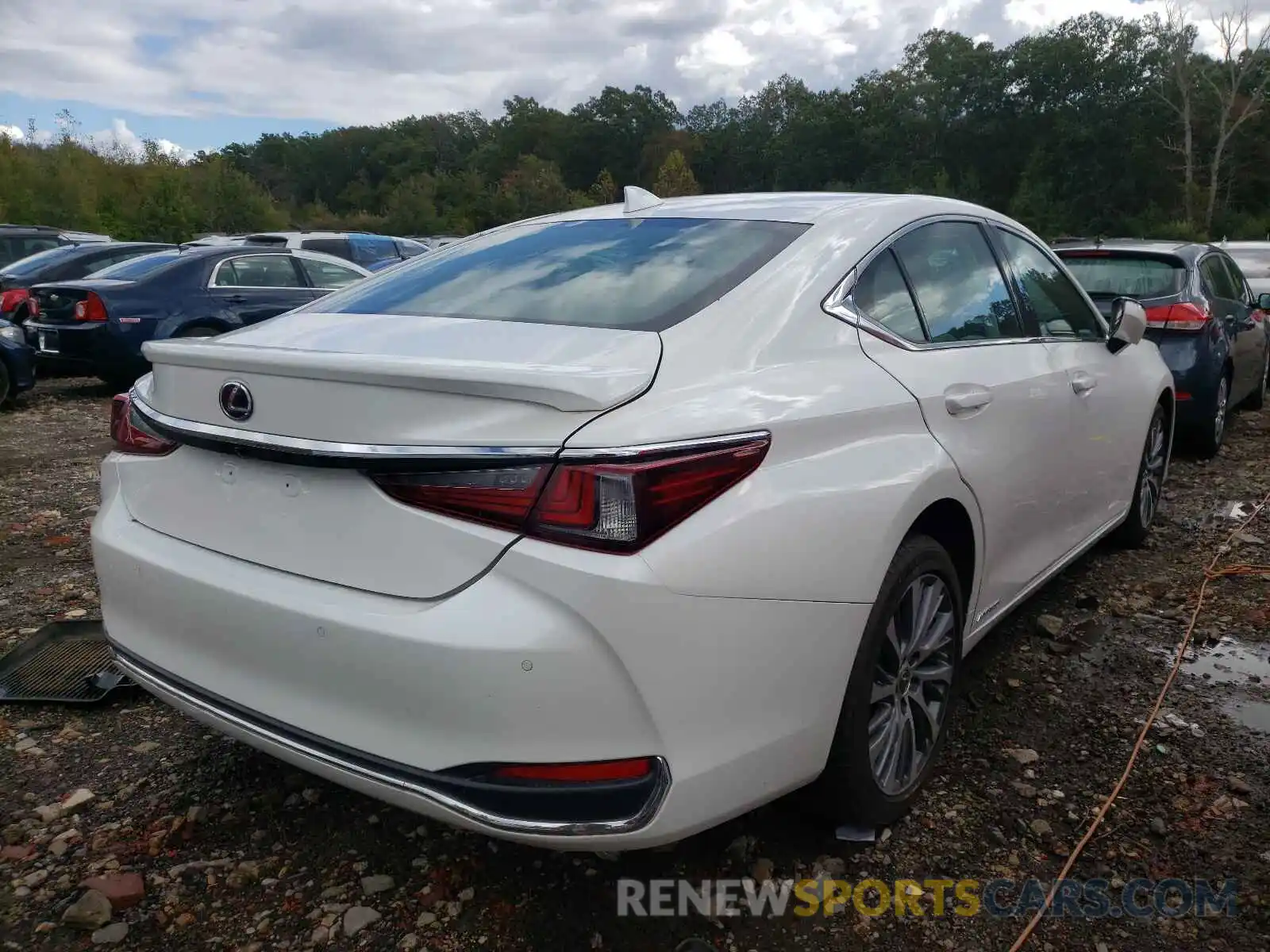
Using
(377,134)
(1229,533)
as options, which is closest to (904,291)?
(1229,533)

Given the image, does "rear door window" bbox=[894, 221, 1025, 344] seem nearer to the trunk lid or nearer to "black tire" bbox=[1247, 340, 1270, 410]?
the trunk lid

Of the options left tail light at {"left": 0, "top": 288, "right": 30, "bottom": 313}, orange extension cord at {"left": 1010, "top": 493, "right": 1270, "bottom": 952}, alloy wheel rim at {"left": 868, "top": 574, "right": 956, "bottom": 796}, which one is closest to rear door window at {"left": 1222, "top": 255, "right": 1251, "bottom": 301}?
orange extension cord at {"left": 1010, "top": 493, "right": 1270, "bottom": 952}

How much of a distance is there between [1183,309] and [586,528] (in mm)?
5984

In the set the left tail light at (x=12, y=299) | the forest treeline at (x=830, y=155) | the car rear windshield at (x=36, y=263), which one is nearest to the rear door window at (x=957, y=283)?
the left tail light at (x=12, y=299)

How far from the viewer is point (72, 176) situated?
33.3 meters

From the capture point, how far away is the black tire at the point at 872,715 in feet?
7.27

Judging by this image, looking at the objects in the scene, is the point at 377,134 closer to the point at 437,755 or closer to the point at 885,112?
the point at 885,112

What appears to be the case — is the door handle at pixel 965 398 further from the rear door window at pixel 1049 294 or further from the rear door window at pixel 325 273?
the rear door window at pixel 325 273

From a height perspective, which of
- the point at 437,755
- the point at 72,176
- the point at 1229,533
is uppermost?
the point at 72,176

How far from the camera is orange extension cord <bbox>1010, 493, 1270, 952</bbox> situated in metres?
2.25

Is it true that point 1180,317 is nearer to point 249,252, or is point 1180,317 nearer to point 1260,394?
point 1260,394

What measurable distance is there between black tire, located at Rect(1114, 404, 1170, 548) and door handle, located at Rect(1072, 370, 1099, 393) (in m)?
1.00

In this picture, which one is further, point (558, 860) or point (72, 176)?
point (72, 176)

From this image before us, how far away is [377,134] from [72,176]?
51.6 m
